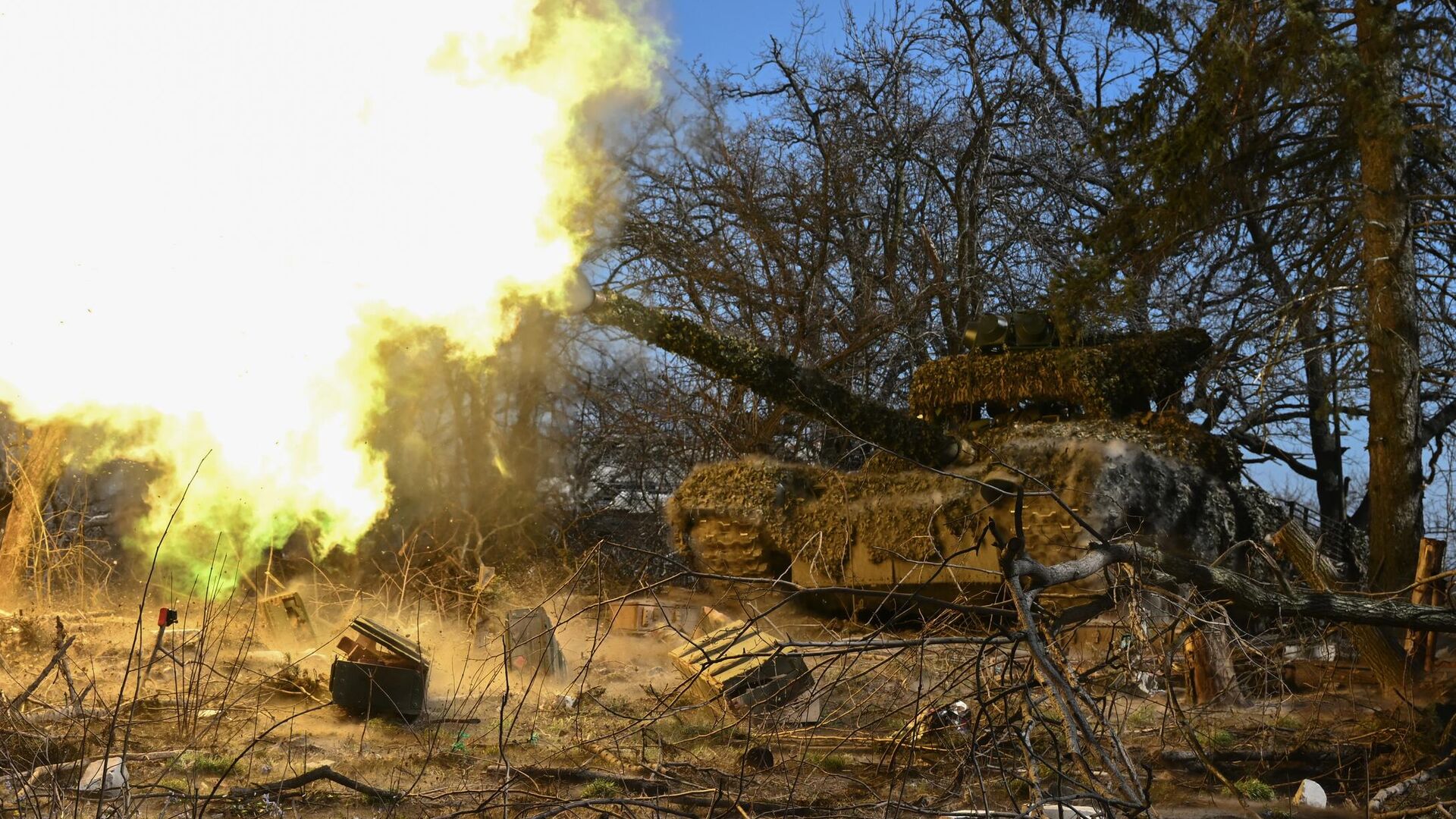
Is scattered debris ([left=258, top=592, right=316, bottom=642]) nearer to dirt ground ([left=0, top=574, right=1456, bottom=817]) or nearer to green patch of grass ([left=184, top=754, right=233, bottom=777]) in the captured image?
dirt ground ([left=0, top=574, right=1456, bottom=817])

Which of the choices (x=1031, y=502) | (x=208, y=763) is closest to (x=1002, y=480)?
(x=1031, y=502)

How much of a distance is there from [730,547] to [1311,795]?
23.2ft

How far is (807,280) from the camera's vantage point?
15.4 meters

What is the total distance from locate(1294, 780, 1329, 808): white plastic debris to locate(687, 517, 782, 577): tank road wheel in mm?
6702

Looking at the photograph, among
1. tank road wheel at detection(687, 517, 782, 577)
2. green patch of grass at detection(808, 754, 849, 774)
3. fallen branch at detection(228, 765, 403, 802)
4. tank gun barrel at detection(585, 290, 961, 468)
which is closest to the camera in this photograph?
fallen branch at detection(228, 765, 403, 802)

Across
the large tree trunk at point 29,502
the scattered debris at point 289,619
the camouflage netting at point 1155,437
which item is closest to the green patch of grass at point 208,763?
the scattered debris at point 289,619

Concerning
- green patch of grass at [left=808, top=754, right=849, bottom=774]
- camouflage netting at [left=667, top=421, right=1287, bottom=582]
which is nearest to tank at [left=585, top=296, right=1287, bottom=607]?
camouflage netting at [left=667, top=421, right=1287, bottom=582]

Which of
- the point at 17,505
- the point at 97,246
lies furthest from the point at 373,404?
the point at 97,246

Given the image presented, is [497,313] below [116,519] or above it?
above

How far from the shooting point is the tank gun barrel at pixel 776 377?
9.18 m

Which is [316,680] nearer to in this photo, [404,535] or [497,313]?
[497,313]

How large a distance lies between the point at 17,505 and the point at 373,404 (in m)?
3.45

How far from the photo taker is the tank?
32.8ft

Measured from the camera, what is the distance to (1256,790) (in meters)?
5.83
